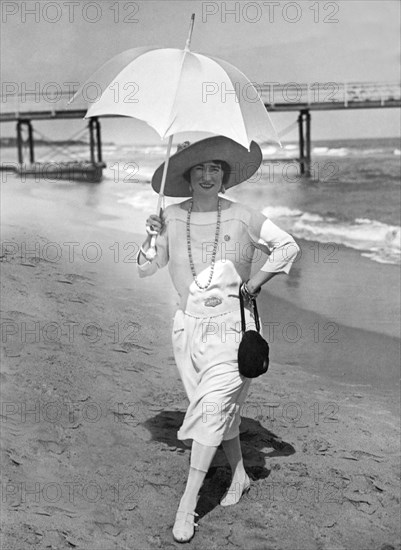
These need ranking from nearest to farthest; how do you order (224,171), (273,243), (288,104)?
(273,243), (224,171), (288,104)

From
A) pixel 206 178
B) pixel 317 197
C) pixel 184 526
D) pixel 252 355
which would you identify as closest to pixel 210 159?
→ pixel 206 178

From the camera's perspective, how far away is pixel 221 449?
13.9 ft

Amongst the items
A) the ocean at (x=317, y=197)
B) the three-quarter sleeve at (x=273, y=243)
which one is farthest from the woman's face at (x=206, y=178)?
the ocean at (x=317, y=197)

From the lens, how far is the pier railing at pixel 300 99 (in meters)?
19.5

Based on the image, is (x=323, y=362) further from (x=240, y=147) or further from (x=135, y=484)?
(x=240, y=147)

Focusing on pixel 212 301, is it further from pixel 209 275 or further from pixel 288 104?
pixel 288 104

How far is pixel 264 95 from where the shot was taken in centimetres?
2050

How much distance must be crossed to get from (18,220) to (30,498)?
5.79 metres

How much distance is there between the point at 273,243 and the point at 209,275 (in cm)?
28

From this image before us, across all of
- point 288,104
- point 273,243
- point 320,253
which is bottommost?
point 320,253

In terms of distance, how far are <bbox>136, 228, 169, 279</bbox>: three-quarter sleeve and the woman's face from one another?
0.71 ft

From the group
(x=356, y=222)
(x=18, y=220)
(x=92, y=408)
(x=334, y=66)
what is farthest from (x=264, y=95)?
(x=92, y=408)

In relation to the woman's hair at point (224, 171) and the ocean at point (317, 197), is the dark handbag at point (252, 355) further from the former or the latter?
the ocean at point (317, 197)

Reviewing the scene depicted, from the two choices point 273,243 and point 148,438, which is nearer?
point 273,243
